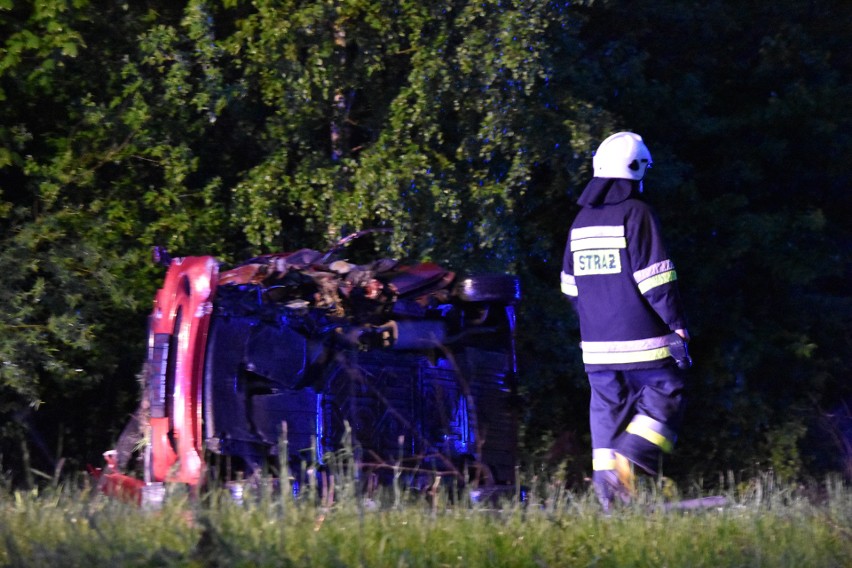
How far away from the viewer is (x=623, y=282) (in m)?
5.98

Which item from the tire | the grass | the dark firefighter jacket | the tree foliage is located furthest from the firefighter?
the tree foliage

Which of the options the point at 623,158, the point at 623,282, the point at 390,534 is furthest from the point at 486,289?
the point at 390,534

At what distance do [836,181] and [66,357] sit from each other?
370 inches

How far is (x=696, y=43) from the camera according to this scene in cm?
1377

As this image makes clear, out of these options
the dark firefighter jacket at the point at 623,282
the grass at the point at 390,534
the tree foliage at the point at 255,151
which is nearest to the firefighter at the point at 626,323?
the dark firefighter jacket at the point at 623,282

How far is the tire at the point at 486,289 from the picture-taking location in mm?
6824

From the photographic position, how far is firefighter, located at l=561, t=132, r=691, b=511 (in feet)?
19.3

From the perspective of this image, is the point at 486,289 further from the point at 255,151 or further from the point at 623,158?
the point at 255,151

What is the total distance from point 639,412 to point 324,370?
158 centimetres

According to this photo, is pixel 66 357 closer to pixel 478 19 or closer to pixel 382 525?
pixel 478 19

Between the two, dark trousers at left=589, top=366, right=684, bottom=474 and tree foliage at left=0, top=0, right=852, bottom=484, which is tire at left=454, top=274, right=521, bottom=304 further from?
tree foliage at left=0, top=0, right=852, bottom=484

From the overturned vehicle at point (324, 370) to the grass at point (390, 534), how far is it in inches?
26.4

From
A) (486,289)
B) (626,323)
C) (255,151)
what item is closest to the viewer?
(626,323)

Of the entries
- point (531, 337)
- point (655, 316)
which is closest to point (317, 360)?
point (655, 316)
